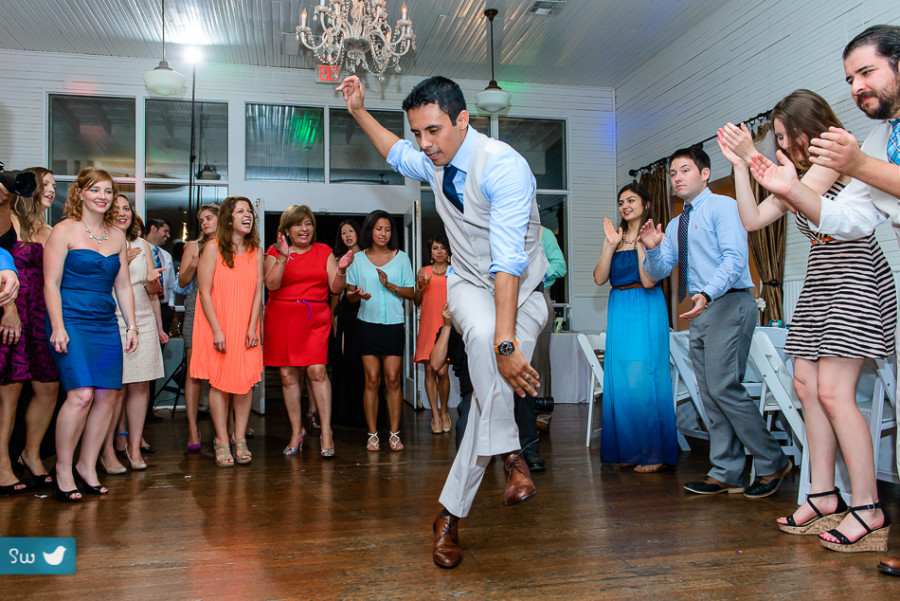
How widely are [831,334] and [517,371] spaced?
1.18 meters

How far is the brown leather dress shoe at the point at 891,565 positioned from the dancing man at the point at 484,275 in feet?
3.55

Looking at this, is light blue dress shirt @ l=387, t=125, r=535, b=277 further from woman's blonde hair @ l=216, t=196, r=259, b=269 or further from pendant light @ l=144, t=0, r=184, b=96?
pendant light @ l=144, t=0, r=184, b=96

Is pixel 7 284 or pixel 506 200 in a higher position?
pixel 506 200

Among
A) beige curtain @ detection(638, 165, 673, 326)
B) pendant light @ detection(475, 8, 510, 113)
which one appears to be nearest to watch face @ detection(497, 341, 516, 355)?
pendant light @ detection(475, 8, 510, 113)

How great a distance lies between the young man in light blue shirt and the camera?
293 centimetres

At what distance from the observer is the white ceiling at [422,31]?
6.70 m

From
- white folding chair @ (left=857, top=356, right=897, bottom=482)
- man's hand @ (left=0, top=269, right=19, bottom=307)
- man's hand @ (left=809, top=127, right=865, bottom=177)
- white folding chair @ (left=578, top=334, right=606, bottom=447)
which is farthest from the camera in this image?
white folding chair @ (left=578, top=334, right=606, bottom=447)

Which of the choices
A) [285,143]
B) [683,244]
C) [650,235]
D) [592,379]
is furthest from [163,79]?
[683,244]

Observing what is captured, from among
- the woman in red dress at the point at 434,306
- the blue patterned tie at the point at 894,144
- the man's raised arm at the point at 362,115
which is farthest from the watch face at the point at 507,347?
the woman in red dress at the point at 434,306

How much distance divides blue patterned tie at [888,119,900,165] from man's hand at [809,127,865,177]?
0.22 metres

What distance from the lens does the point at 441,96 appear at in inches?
79.0

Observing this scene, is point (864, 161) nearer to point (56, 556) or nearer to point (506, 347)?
point (506, 347)

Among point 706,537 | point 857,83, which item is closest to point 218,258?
point 706,537

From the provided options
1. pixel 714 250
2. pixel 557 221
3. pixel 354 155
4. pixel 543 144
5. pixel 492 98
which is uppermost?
pixel 543 144
